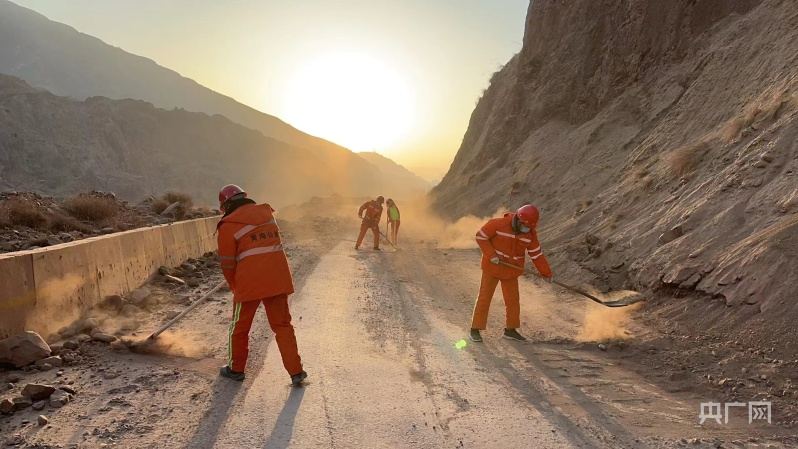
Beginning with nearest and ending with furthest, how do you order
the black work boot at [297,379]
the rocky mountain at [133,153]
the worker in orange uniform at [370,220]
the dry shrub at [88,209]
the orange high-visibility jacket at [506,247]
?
the black work boot at [297,379] < the orange high-visibility jacket at [506,247] < the dry shrub at [88,209] < the worker in orange uniform at [370,220] < the rocky mountain at [133,153]

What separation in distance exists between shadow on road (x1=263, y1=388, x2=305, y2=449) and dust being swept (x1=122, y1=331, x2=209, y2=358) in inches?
65.4

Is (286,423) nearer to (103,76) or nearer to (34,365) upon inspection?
(34,365)

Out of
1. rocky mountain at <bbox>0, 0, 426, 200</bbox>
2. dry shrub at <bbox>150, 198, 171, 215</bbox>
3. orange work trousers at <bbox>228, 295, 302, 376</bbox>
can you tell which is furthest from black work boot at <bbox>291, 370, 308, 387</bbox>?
rocky mountain at <bbox>0, 0, 426, 200</bbox>

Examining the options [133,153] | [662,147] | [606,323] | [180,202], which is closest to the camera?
[606,323]

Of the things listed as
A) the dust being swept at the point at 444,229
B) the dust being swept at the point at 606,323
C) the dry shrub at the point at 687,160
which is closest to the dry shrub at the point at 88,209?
the dust being swept at the point at 444,229

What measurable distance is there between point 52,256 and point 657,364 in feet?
22.1

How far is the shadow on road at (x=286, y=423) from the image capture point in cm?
349

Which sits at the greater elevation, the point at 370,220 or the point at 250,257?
the point at 250,257

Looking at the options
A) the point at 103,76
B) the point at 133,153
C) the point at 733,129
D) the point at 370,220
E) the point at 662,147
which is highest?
the point at 103,76

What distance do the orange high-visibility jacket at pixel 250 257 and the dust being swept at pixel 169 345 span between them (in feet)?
4.21

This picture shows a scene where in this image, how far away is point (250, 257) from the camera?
4688 mm

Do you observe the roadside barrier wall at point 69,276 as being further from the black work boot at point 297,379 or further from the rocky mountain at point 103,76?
the rocky mountain at point 103,76

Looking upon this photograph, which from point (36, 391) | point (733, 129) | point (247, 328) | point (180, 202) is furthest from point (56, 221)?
point (733, 129)

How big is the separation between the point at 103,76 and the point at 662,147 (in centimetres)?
14202
